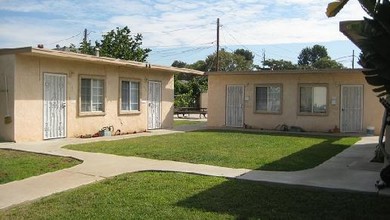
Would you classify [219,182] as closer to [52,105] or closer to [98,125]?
[52,105]

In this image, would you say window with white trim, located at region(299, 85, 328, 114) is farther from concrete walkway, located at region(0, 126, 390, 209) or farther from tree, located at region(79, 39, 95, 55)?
tree, located at region(79, 39, 95, 55)

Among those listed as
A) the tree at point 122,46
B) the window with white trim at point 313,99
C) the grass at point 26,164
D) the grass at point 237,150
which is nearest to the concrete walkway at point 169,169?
the grass at point 26,164

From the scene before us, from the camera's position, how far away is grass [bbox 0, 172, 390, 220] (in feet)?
18.6

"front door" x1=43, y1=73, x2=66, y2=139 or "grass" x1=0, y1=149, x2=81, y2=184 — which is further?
"front door" x1=43, y1=73, x2=66, y2=139

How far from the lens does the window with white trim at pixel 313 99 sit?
63.7ft

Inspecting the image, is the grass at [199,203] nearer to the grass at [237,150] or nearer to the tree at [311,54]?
the grass at [237,150]

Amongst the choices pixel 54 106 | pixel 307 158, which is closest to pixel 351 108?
pixel 307 158

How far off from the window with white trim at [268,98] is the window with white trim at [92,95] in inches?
313

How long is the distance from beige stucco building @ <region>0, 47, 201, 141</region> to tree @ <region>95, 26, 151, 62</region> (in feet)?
42.5

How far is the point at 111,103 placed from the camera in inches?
675

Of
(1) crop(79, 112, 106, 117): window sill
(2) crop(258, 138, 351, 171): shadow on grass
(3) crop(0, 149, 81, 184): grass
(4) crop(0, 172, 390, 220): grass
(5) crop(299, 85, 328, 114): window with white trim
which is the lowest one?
(4) crop(0, 172, 390, 220): grass

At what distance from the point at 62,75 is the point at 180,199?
Answer: 32.4 ft

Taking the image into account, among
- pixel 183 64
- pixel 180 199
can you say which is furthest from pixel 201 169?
pixel 183 64

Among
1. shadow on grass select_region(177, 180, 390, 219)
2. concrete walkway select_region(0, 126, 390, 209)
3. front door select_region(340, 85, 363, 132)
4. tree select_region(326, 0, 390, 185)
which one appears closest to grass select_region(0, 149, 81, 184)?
concrete walkway select_region(0, 126, 390, 209)
